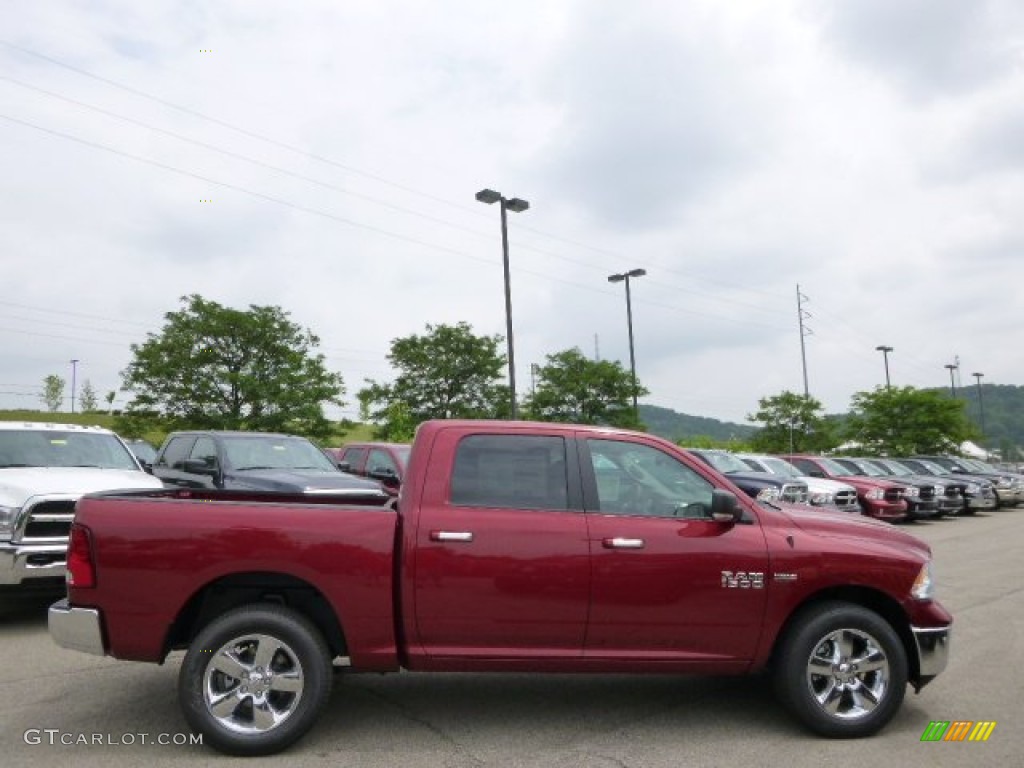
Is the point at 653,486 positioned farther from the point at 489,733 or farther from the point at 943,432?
the point at 943,432

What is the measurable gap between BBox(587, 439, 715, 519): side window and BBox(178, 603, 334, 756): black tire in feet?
6.06

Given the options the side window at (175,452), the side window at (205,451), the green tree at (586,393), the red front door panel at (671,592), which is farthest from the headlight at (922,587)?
the green tree at (586,393)

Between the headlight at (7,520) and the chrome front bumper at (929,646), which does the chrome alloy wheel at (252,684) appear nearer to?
the chrome front bumper at (929,646)

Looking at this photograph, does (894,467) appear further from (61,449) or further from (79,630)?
(79,630)

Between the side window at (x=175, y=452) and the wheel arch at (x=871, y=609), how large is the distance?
30.8 ft

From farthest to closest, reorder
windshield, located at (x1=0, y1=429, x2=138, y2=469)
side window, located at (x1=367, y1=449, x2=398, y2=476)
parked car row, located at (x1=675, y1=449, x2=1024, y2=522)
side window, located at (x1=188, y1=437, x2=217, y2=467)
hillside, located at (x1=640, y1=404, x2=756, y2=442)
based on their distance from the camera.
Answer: hillside, located at (x1=640, y1=404, x2=756, y2=442) < parked car row, located at (x1=675, y1=449, x2=1024, y2=522) < side window, located at (x1=367, y1=449, x2=398, y2=476) < side window, located at (x1=188, y1=437, x2=217, y2=467) < windshield, located at (x1=0, y1=429, x2=138, y2=469)

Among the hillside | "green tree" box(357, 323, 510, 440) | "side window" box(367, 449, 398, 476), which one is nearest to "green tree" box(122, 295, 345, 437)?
"green tree" box(357, 323, 510, 440)

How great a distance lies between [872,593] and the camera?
5.10 m

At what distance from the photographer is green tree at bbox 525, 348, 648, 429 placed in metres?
35.9

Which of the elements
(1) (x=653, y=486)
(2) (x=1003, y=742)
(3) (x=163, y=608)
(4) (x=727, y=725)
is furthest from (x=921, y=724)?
(3) (x=163, y=608)

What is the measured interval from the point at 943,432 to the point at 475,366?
22526 mm

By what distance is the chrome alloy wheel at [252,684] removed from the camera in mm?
4559

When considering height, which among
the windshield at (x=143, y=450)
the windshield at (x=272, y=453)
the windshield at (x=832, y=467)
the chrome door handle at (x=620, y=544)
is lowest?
the chrome door handle at (x=620, y=544)

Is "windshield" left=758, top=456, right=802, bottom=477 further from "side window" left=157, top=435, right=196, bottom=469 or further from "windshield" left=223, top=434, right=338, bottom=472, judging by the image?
"side window" left=157, top=435, right=196, bottom=469
